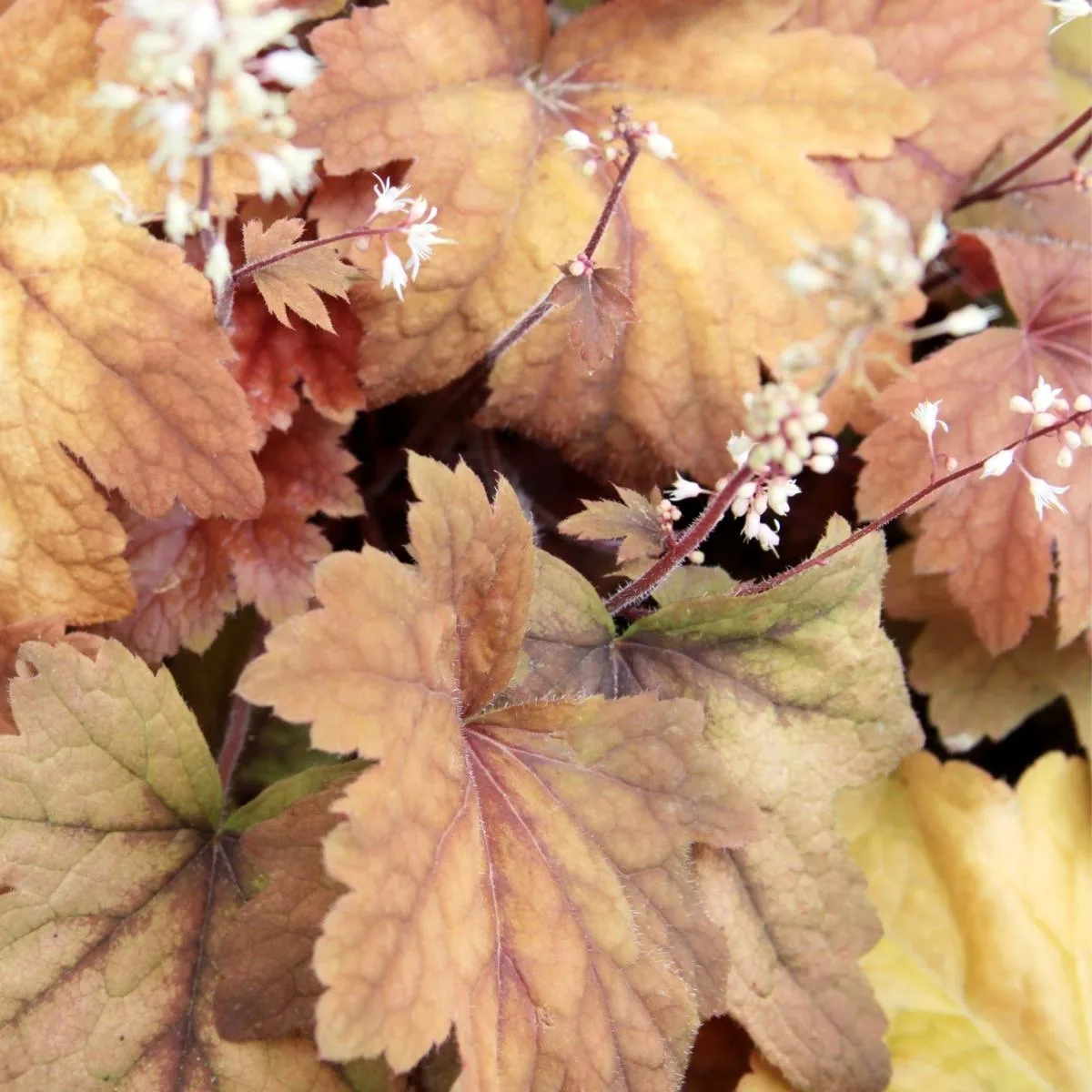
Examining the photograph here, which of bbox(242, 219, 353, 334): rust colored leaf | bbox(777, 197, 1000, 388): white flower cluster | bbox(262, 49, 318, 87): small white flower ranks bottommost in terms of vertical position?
bbox(242, 219, 353, 334): rust colored leaf

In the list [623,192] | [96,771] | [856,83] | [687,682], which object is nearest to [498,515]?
[687,682]

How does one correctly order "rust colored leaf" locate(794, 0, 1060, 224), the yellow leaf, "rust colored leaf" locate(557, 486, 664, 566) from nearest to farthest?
"rust colored leaf" locate(557, 486, 664, 566) < the yellow leaf < "rust colored leaf" locate(794, 0, 1060, 224)

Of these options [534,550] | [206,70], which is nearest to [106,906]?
[534,550]

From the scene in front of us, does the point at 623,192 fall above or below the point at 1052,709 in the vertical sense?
above

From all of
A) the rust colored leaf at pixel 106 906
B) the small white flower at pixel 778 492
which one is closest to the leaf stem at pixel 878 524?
the small white flower at pixel 778 492

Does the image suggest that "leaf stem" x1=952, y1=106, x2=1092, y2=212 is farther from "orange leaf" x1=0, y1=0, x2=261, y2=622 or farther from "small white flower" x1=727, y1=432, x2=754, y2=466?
"orange leaf" x1=0, y1=0, x2=261, y2=622

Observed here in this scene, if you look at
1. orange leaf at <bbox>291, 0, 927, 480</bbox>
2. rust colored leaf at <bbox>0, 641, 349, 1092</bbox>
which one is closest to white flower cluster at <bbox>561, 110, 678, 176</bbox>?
orange leaf at <bbox>291, 0, 927, 480</bbox>

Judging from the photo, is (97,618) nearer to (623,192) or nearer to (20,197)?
(20,197)
